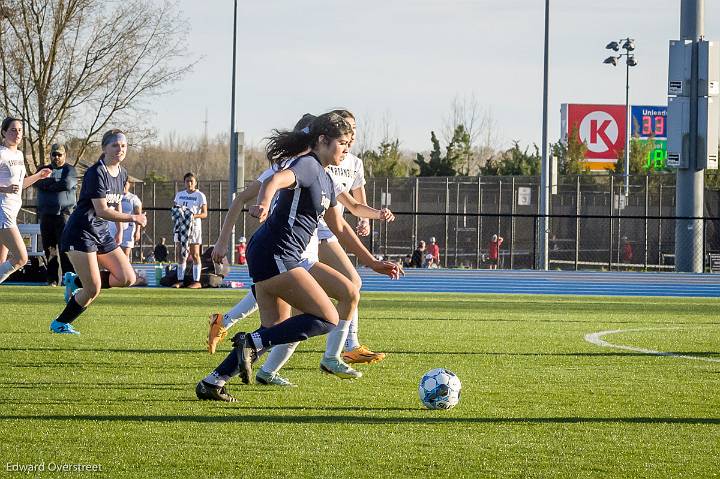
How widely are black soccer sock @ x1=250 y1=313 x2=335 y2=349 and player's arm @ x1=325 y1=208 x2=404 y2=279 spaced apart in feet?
3.22

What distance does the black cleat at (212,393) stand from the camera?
22.3 ft

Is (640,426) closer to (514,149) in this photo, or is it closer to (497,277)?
(497,277)

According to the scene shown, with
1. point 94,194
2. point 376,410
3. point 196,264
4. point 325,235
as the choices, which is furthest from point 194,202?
point 376,410

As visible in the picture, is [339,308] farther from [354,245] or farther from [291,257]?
[291,257]

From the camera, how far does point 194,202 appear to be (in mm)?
21406

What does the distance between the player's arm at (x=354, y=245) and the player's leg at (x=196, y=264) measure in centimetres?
1321

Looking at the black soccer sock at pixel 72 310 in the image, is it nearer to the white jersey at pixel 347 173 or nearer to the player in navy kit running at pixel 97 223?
the player in navy kit running at pixel 97 223

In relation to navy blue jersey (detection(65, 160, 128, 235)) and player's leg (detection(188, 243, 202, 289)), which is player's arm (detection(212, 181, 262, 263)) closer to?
navy blue jersey (detection(65, 160, 128, 235))

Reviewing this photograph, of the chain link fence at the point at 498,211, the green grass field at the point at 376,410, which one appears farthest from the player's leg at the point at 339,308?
the chain link fence at the point at 498,211

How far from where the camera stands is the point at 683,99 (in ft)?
92.8

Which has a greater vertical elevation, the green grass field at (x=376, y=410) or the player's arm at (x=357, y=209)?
the player's arm at (x=357, y=209)

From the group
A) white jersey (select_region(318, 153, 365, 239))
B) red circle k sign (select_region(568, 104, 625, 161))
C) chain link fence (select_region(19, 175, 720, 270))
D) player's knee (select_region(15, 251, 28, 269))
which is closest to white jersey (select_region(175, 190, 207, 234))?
player's knee (select_region(15, 251, 28, 269))

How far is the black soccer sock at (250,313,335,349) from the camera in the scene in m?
6.79

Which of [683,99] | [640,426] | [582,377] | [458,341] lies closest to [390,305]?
[458,341]
